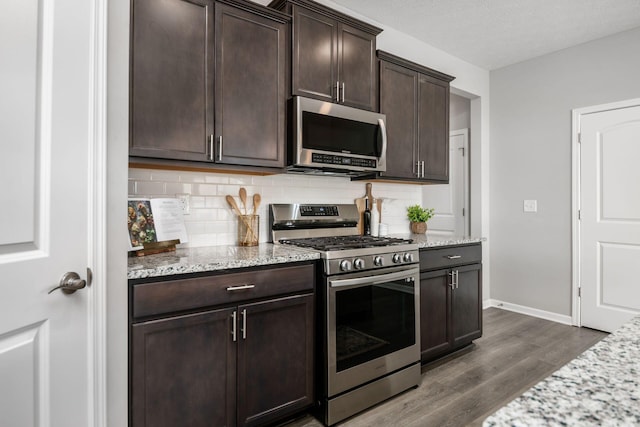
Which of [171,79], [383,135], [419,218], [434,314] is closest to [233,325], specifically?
[171,79]

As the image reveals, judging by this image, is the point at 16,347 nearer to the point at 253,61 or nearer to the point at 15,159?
the point at 15,159

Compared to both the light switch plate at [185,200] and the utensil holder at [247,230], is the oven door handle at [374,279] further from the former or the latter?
the light switch plate at [185,200]

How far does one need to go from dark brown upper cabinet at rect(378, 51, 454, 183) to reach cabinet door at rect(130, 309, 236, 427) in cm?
→ 172

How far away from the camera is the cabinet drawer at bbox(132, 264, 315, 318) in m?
1.47

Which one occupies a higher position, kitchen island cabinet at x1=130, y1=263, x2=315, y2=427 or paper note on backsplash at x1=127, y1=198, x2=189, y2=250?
paper note on backsplash at x1=127, y1=198, x2=189, y2=250

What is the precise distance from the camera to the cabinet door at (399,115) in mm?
2758

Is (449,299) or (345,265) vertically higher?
(345,265)

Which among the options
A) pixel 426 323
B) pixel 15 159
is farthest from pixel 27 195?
pixel 426 323

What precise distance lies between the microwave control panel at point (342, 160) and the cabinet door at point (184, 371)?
1.09m

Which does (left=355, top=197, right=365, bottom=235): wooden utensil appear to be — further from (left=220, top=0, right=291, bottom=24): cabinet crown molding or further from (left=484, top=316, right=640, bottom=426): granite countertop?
(left=484, top=316, right=640, bottom=426): granite countertop

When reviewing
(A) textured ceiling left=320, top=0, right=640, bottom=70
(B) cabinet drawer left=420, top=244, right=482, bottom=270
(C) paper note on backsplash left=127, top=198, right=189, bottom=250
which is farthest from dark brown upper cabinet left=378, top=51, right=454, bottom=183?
(C) paper note on backsplash left=127, top=198, right=189, bottom=250

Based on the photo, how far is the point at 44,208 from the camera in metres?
1.09

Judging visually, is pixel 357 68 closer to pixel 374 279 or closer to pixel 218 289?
pixel 374 279

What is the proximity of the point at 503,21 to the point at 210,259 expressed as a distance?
3126mm
